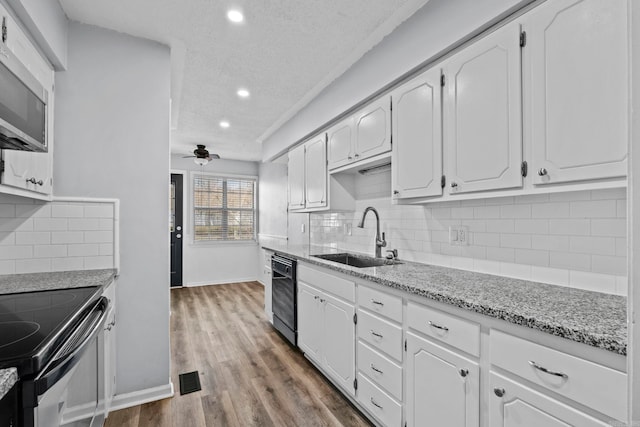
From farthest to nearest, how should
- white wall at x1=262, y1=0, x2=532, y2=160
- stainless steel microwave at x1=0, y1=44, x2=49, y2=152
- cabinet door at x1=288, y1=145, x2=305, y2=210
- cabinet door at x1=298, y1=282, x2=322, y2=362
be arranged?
cabinet door at x1=288, y1=145, x2=305, y2=210, cabinet door at x1=298, y1=282, x2=322, y2=362, white wall at x1=262, y1=0, x2=532, y2=160, stainless steel microwave at x1=0, y1=44, x2=49, y2=152

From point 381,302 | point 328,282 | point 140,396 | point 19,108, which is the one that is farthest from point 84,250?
point 381,302

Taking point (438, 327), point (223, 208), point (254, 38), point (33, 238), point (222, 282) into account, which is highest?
point (254, 38)

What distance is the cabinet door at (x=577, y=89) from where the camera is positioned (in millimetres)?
1124

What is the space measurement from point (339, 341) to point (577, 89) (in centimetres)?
191

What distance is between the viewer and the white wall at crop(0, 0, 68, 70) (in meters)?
1.50

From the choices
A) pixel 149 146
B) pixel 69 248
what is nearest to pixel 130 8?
pixel 149 146

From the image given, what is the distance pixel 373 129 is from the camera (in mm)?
2369

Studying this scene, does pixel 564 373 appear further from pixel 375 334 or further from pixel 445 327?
pixel 375 334

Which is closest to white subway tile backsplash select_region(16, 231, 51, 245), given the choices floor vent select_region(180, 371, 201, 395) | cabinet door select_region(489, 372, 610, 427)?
floor vent select_region(180, 371, 201, 395)

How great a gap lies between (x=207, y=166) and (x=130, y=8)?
4.39 m

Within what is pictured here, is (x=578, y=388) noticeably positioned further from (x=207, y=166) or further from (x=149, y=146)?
(x=207, y=166)

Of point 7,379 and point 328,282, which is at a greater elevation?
point 7,379

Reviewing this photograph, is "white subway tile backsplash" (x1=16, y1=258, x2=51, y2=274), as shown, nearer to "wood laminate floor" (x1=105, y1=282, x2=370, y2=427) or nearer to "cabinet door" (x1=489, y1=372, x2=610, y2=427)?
"wood laminate floor" (x1=105, y1=282, x2=370, y2=427)

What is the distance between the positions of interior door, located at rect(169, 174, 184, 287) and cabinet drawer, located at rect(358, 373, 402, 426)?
16.2ft
